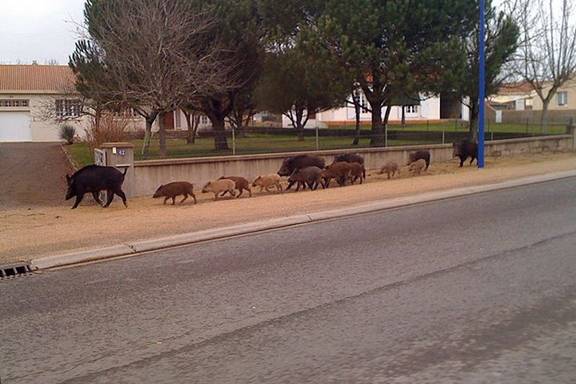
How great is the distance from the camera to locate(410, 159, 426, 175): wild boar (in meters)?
21.8

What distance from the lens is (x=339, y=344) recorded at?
5074 millimetres

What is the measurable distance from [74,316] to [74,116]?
3122cm

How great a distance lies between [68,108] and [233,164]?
2054cm

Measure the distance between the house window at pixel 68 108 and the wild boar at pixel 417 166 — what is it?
19.5 meters

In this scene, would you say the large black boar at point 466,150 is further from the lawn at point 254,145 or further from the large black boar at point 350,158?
the large black boar at point 350,158

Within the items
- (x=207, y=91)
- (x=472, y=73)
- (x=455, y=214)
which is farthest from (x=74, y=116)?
(x=455, y=214)

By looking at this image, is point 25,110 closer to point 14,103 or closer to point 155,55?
point 14,103

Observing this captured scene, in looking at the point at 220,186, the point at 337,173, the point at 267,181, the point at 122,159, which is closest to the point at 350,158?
the point at 337,173

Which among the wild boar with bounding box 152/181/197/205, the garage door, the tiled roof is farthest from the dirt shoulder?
the garage door

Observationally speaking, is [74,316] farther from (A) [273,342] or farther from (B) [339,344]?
(B) [339,344]

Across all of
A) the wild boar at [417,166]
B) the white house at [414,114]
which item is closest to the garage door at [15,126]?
the white house at [414,114]

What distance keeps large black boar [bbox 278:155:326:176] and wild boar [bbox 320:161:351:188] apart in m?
1.02

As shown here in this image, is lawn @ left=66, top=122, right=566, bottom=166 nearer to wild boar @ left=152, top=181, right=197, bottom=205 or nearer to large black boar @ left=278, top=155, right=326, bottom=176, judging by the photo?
large black boar @ left=278, top=155, right=326, bottom=176

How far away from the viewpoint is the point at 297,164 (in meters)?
19.4
